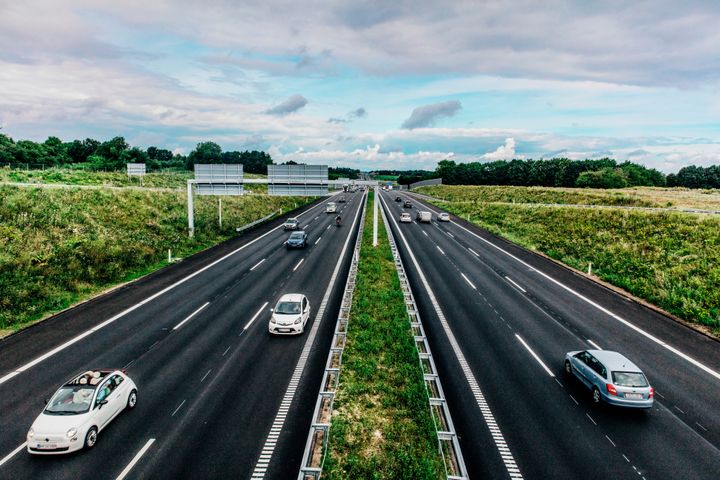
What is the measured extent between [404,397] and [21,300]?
21.5 metres

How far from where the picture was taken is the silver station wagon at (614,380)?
12.8 m

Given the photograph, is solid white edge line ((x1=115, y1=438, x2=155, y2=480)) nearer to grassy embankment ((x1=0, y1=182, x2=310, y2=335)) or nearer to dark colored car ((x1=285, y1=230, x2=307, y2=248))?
grassy embankment ((x1=0, y1=182, x2=310, y2=335))

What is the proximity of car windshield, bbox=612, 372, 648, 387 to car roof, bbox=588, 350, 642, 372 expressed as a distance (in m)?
0.13

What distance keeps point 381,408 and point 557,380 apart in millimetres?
7438

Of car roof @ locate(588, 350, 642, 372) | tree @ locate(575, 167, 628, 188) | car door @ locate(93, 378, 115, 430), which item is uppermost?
tree @ locate(575, 167, 628, 188)

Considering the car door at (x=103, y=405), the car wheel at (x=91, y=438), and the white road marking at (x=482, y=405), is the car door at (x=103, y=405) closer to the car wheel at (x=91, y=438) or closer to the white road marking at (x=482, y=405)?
the car wheel at (x=91, y=438)

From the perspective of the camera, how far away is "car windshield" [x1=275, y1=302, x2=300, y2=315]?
1878 centimetres

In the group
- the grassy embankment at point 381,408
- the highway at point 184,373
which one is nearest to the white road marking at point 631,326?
the grassy embankment at point 381,408

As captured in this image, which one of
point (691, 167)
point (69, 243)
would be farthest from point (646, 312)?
point (691, 167)

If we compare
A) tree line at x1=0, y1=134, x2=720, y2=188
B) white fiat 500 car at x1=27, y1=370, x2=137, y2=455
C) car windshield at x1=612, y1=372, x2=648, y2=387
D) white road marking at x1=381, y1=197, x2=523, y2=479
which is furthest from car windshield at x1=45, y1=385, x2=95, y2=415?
tree line at x1=0, y1=134, x2=720, y2=188

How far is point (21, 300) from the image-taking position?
20922mm

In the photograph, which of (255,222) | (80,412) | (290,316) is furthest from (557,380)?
(255,222)

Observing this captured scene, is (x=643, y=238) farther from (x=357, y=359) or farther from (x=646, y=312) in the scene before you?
(x=357, y=359)

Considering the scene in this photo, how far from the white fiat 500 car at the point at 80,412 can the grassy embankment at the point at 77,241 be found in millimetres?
10936
